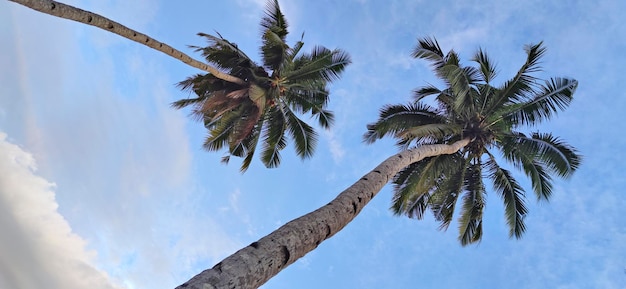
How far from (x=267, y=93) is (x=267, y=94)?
5 centimetres

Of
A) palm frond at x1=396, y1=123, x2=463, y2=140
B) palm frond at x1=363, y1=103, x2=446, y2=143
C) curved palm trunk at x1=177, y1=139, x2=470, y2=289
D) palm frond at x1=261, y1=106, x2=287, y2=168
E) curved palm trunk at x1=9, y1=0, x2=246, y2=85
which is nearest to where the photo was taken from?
curved palm trunk at x1=177, y1=139, x2=470, y2=289

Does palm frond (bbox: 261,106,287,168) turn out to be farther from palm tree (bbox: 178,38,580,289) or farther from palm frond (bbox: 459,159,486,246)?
palm frond (bbox: 459,159,486,246)

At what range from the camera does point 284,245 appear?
188 inches

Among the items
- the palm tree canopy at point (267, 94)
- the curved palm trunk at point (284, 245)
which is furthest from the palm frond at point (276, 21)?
the curved palm trunk at point (284, 245)

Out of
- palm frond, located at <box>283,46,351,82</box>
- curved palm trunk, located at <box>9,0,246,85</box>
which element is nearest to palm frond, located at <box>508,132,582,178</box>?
palm frond, located at <box>283,46,351,82</box>

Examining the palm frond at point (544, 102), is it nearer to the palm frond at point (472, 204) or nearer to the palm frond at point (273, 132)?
the palm frond at point (472, 204)

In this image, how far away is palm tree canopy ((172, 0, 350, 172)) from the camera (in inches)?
626

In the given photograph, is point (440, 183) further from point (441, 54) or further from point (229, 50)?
point (229, 50)

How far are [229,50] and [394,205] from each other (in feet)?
25.8

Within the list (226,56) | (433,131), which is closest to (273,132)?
(226,56)

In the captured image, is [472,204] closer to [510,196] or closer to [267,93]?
[510,196]

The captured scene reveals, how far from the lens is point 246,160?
19078mm

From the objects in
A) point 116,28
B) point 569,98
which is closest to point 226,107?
point 116,28

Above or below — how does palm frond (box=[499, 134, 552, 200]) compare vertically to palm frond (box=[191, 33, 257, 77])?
below
